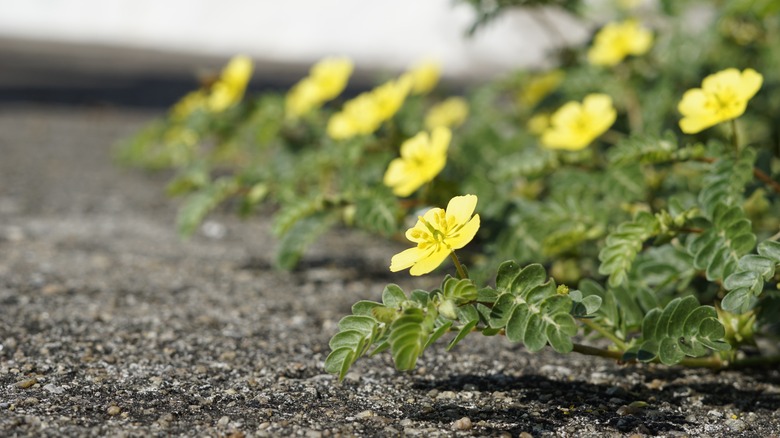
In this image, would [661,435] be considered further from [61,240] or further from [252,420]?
[61,240]

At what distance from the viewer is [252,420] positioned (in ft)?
4.99

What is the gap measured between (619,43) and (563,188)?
0.65 meters

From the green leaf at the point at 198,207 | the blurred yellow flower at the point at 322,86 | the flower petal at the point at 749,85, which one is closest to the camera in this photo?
the flower petal at the point at 749,85

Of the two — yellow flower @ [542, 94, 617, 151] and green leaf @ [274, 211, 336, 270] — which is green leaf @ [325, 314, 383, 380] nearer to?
green leaf @ [274, 211, 336, 270]

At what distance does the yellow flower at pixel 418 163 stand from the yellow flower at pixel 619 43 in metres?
0.81

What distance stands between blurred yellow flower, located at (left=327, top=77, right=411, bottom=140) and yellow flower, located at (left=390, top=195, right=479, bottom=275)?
1.20m

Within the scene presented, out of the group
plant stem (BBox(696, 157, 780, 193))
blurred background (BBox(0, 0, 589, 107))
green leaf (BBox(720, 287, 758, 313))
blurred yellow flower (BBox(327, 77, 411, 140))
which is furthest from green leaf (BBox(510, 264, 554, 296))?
blurred background (BBox(0, 0, 589, 107))

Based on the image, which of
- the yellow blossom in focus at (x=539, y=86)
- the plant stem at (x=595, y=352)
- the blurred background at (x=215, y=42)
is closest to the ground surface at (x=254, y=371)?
the plant stem at (x=595, y=352)

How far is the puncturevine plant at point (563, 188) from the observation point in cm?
146

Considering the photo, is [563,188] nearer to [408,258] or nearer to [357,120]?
[357,120]

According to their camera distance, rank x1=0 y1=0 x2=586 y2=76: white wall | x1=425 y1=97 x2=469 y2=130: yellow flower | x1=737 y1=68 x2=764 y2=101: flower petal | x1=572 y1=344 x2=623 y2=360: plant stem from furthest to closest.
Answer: x1=0 y1=0 x2=586 y2=76: white wall → x1=425 y1=97 x2=469 y2=130: yellow flower → x1=737 y1=68 x2=764 y2=101: flower petal → x1=572 y1=344 x2=623 y2=360: plant stem

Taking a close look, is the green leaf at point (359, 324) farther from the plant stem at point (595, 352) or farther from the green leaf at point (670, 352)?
the green leaf at point (670, 352)

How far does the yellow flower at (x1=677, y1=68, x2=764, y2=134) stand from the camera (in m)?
1.77

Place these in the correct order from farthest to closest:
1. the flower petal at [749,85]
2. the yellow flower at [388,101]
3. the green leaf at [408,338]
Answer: the yellow flower at [388,101]
the flower petal at [749,85]
the green leaf at [408,338]
